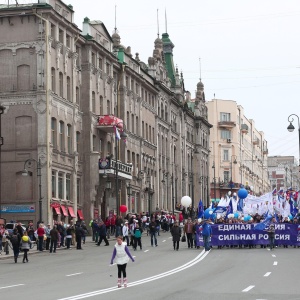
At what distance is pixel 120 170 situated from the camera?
227 feet

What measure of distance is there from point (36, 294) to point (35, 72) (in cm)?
3886

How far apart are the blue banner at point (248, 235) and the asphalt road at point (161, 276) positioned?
306cm

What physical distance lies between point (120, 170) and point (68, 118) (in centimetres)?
866

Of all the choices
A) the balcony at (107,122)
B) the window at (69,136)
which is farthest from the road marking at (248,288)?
the balcony at (107,122)

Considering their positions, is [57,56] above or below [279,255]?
above

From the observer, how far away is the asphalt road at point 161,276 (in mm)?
19984

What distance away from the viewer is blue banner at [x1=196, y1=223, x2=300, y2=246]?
44.3 metres

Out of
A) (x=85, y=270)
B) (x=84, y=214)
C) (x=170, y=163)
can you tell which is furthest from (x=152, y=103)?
(x=85, y=270)

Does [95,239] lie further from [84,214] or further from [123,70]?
[123,70]

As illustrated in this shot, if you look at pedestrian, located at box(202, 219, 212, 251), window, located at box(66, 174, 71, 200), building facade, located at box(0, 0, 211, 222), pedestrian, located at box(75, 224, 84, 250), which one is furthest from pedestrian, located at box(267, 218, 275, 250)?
window, located at box(66, 174, 71, 200)

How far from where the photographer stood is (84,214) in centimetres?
6500

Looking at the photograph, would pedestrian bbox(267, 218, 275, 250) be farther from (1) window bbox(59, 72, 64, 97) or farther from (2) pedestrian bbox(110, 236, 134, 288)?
(1) window bbox(59, 72, 64, 97)

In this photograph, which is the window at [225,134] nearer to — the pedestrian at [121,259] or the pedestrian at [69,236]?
the pedestrian at [69,236]

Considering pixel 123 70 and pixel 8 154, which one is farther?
pixel 123 70
